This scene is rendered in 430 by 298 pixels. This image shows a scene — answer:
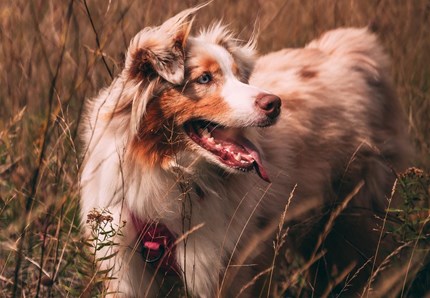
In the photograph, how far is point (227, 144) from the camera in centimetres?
335

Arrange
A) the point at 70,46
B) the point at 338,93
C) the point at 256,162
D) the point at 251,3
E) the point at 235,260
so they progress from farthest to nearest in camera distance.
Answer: the point at 251,3, the point at 70,46, the point at 338,93, the point at 235,260, the point at 256,162

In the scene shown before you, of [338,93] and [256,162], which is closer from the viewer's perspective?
[256,162]

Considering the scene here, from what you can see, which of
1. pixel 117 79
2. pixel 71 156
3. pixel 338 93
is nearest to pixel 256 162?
pixel 117 79

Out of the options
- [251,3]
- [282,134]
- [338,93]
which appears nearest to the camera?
[282,134]

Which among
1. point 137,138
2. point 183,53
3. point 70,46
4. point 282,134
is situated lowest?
point 70,46

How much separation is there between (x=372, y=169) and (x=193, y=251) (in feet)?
4.36

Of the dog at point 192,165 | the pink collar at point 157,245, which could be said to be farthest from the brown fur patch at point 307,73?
the pink collar at point 157,245

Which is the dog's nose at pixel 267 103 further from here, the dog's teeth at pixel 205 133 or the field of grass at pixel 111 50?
the field of grass at pixel 111 50

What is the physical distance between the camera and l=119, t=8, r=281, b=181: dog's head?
3.29 meters

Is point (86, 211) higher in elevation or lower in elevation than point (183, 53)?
lower

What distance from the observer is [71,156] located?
4.37 metres

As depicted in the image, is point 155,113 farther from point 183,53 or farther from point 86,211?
point 86,211

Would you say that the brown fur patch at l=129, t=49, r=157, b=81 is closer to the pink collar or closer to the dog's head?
the dog's head

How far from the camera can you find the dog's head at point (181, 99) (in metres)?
3.29
